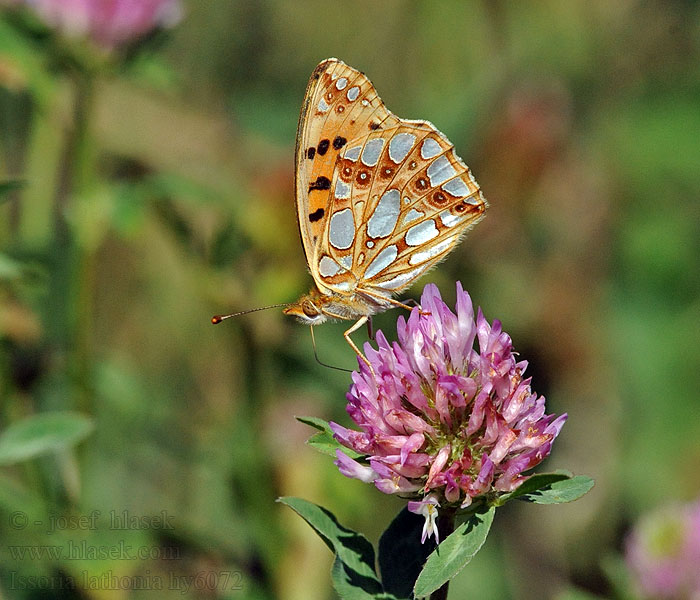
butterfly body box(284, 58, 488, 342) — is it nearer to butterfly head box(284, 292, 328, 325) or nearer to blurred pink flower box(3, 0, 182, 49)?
butterfly head box(284, 292, 328, 325)

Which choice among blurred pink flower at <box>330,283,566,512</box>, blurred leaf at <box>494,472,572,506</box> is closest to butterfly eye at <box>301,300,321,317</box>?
blurred pink flower at <box>330,283,566,512</box>

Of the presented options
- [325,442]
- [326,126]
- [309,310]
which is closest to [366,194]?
[326,126]

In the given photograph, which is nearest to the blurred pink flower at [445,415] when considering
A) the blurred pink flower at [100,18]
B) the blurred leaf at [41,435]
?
the blurred leaf at [41,435]

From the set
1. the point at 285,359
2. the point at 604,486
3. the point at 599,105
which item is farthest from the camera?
the point at 599,105

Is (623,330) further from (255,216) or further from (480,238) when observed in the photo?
(255,216)

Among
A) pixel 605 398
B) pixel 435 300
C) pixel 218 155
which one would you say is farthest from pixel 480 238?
pixel 435 300

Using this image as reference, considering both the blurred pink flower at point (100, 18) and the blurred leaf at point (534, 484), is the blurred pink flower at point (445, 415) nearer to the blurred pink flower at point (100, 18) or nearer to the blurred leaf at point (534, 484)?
the blurred leaf at point (534, 484)
